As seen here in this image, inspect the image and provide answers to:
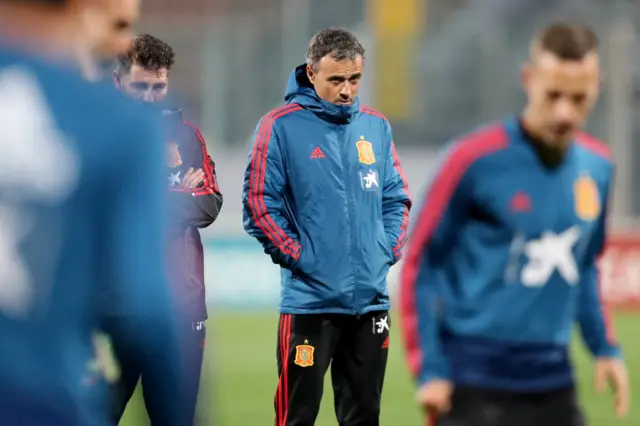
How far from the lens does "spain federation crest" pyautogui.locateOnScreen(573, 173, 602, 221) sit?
160 inches

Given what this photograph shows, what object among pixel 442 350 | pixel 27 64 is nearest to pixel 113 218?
pixel 27 64

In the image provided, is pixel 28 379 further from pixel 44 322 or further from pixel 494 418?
pixel 494 418

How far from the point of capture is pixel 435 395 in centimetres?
403

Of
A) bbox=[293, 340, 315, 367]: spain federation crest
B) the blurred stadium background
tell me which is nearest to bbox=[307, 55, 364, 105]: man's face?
bbox=[293, 340, 315, 367]: spain federation crest

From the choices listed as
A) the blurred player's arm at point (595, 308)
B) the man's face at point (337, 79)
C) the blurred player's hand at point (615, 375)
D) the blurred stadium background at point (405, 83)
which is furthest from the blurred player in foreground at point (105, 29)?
the blurred stadium background at point (405, 83)

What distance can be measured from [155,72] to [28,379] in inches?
165

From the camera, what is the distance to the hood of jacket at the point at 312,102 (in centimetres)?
610

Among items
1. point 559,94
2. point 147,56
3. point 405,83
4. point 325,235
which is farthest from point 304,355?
point 405,83

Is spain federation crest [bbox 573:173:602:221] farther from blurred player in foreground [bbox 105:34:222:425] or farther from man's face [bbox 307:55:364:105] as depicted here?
blurred player in foreground [bbox 105:34:222:425]

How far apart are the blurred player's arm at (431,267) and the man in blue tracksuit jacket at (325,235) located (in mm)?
1814

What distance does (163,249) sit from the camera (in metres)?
2.06

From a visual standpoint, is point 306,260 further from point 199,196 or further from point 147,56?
point 147,56

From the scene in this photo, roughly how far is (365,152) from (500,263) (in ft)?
7.25

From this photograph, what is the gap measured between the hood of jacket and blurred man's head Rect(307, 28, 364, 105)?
3 centimetres
